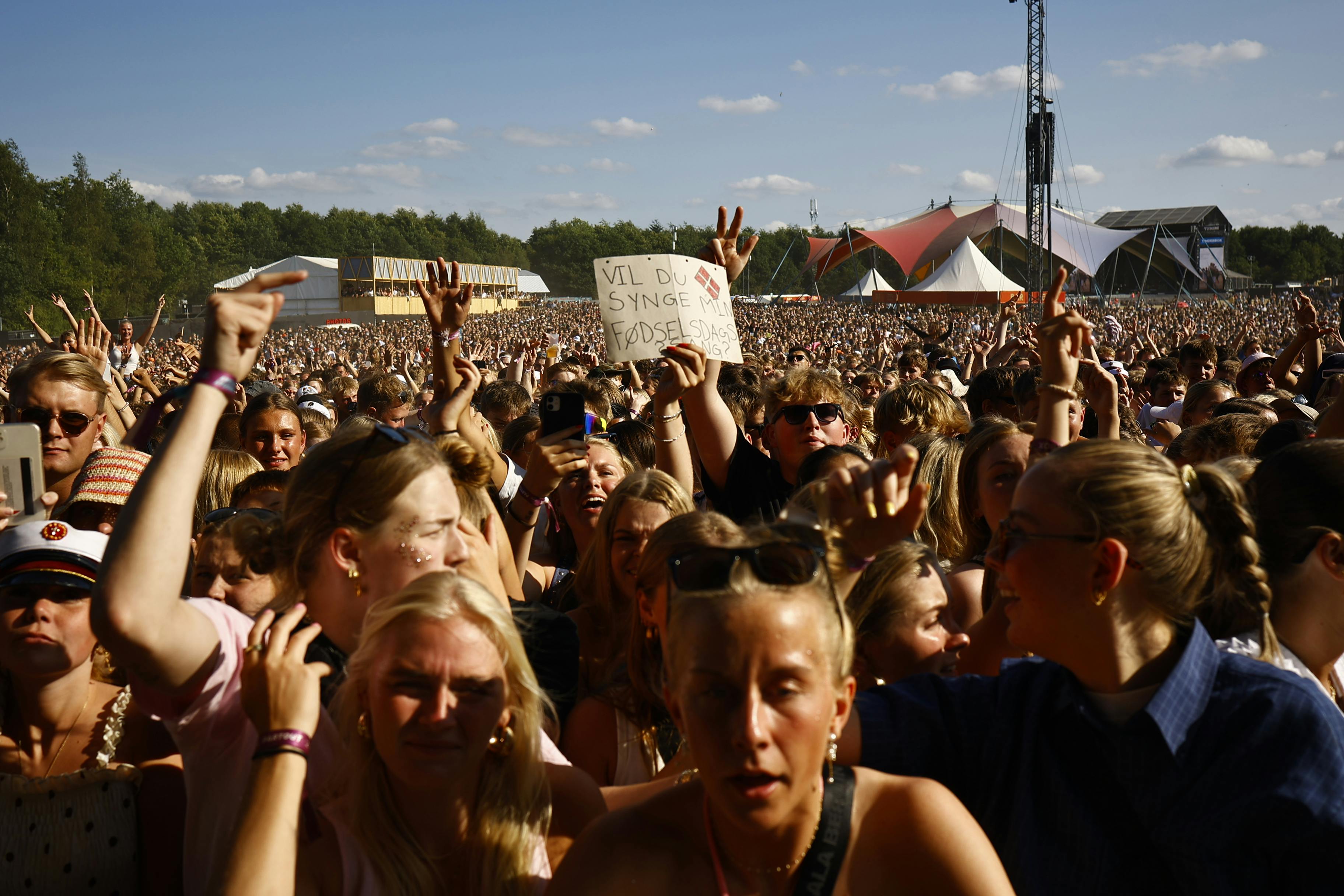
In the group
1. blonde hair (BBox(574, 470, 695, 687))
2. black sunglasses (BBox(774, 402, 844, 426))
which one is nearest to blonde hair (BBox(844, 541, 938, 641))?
blonde hair (BBox(574, 470, 695, 687))

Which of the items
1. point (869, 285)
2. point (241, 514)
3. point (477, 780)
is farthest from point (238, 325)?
point (869, 285)

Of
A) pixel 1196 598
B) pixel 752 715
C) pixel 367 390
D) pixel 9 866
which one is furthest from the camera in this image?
pixel 367 390

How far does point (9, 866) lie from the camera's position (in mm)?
2195

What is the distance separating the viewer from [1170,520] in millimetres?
1944

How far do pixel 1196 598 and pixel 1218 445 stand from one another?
2.81 meters

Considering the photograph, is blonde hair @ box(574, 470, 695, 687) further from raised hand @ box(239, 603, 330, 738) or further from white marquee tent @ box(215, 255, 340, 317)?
white marquee tent @ box(215, 255, 340, 317)

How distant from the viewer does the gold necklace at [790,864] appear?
1689 millimetres

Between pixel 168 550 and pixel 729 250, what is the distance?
3.08m

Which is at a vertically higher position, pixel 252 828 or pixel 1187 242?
pixel 1187 242

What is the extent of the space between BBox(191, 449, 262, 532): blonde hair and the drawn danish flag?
6.50ft

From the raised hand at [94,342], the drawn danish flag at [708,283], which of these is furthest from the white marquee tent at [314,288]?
the drawn danish flag at [708,283]

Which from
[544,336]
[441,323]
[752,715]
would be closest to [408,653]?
[752,715]

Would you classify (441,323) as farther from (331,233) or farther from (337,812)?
(331,233)

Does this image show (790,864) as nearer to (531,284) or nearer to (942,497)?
(942,497)
